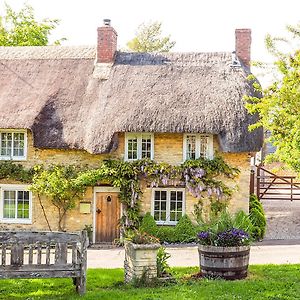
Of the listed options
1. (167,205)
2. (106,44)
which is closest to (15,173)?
(167,205)

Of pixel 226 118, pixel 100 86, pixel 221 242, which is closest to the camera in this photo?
pixel 221 242

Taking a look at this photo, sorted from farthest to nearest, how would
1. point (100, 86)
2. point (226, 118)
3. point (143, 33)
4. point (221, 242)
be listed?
1. point (143, 33)
2. point (100, 86)
3. point (226, 118)
4. point (221, 242)

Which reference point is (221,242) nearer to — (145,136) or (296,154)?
(296,154)

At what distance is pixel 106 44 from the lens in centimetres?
2623

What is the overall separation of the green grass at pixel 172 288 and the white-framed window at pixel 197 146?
877 centimetres

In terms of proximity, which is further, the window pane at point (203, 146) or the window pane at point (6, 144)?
the window pane at point (6, 144)

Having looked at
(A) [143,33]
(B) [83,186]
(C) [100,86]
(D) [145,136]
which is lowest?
(B) [83,186]

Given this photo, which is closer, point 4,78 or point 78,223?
point 78,223

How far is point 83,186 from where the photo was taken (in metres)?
23.3

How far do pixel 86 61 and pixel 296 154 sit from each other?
544 inches

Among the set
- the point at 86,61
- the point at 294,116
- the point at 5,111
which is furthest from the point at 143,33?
the point at 294,116

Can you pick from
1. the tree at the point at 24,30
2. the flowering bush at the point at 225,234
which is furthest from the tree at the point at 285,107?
the tree at the point at 24,30

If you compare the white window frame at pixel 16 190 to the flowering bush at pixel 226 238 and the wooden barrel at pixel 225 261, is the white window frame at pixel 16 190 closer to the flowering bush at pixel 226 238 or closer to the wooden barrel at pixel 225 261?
the flowering bush at pixel 226 238

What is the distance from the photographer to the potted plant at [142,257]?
1347 cm
